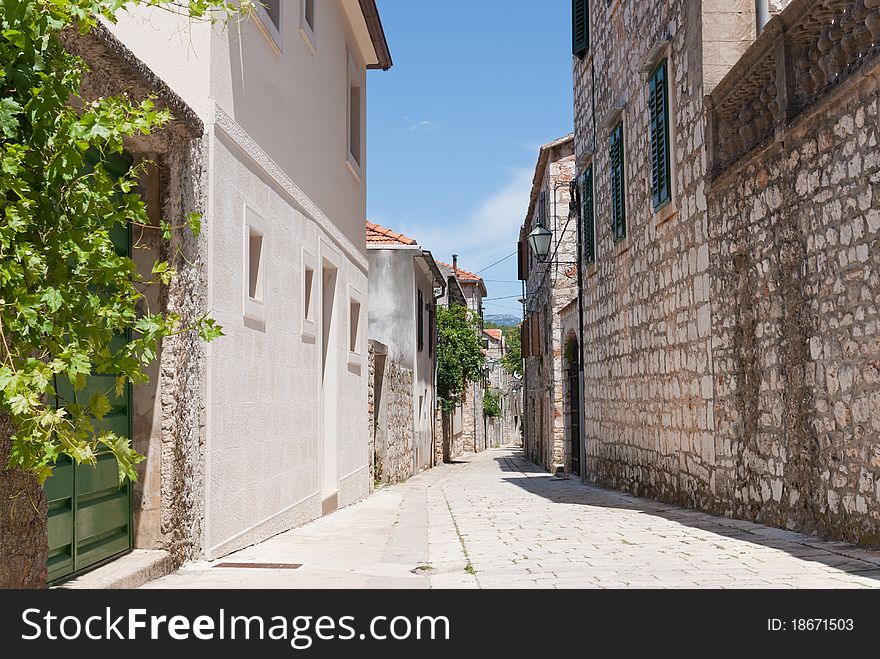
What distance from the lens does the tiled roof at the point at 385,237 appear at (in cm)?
2253

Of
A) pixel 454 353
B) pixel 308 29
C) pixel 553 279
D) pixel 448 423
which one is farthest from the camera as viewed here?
pixel 448 423

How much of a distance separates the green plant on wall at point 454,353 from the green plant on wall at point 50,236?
2784 cm

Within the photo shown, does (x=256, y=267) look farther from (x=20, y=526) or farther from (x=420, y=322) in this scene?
(x=420, y=322)

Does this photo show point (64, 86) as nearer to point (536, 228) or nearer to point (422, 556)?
point (422, 556)

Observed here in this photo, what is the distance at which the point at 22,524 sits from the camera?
382cm

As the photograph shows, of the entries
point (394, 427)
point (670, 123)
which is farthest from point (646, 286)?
point (394, 427)

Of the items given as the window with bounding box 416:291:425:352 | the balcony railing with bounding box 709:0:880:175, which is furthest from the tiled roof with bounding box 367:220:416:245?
the balcony railing with bounding box 709:0:880:175

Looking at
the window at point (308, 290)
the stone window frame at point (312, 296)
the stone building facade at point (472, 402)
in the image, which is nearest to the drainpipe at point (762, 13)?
the stone window frame at point (312, 296)

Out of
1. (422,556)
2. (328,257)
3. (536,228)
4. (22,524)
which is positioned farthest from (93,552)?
(536,228)

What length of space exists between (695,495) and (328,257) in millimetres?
4621

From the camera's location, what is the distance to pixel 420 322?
24.8m

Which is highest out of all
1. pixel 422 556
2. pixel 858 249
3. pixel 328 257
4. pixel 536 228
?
pixel 536 228

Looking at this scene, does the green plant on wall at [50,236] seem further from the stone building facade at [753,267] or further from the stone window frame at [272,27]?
the stone building facade at [753,267]

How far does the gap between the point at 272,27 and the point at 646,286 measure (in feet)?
19.2
